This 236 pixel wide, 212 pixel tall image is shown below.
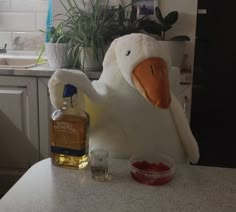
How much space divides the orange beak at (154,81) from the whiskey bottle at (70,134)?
0.16 metres

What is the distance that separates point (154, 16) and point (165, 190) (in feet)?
4.93

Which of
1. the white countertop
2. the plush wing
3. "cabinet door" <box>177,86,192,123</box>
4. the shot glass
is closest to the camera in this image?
the white countertop

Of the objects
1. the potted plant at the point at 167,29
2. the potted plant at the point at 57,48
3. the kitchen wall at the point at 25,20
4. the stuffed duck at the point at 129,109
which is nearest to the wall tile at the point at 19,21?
the kitchen wall at the point at 25,20

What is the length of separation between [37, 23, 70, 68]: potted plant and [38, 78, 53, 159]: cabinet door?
139mm

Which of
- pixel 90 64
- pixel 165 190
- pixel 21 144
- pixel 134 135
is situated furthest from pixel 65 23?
pixel 165 190

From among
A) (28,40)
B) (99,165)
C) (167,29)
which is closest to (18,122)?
(28,40)

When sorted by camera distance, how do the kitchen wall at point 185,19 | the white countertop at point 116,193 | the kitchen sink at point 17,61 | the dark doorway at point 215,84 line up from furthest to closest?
1. the kitchen sink at point 17,61
2. the kitchen wall at point 185,19
3. the dark doorway at point 215,84
4. the white countertop at point 116,193

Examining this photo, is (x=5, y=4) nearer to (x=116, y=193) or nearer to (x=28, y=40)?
(x=28, y=40)

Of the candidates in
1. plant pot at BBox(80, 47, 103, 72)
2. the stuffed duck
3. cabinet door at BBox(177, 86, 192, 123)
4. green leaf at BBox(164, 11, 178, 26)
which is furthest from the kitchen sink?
the stuffed duck

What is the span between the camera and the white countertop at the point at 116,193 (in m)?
0.65

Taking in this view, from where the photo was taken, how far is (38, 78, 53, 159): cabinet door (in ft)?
6.06

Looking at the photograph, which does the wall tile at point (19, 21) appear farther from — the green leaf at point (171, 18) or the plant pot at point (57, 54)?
the green leaf at point (171, 18)

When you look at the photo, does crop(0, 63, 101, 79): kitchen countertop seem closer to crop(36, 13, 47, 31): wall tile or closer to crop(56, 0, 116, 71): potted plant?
crop(56, 0, 116, 71): potted plant

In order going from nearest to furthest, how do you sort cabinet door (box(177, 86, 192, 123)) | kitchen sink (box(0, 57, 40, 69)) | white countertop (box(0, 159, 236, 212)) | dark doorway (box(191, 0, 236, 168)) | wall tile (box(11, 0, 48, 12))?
white countertop (box(0, 159, 236, 212)) → dark doorway (box(191, 0, 236, 168)) → cabinet door (box(177, 86, 192, 123)) → kitchen sink (box(0, 57, 40, 69)) → wall tile (box(11, 0, 48, 12))
